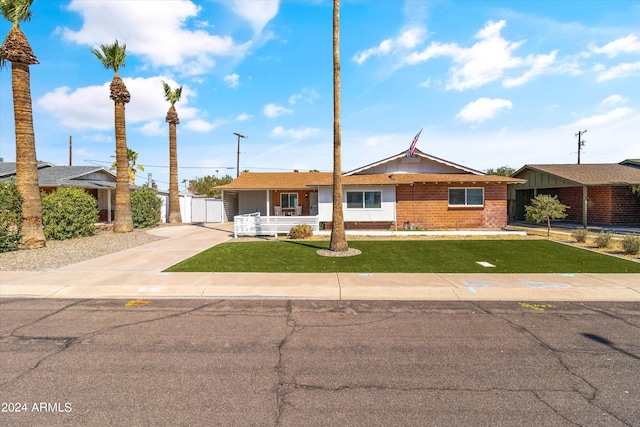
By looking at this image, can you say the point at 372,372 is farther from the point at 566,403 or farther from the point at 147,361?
the point at 147,361

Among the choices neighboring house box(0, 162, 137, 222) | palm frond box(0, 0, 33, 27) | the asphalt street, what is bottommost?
the asphalt street

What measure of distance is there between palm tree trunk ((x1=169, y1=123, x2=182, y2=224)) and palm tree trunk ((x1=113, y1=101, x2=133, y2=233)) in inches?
290

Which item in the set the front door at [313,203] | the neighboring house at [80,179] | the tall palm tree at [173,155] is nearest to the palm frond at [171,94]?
the tall palm tree at [173,155]

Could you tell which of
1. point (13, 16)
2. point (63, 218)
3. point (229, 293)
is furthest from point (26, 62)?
point (229, 293)

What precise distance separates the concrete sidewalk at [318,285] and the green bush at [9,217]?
4380 mm

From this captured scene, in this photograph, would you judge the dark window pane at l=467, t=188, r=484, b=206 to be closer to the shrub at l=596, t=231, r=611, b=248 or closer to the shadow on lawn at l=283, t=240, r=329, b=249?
the shrub at l=596, t=231, r=611, b=248

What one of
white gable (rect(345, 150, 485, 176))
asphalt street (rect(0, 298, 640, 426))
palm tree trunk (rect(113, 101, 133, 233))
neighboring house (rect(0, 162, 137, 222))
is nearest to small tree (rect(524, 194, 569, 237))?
white gable (rect(345, 150, 485, 176))

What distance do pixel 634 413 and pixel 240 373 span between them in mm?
4348

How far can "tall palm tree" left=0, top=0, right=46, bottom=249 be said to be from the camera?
13789 mm

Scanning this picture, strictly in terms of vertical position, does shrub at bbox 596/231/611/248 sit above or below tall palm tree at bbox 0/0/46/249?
below

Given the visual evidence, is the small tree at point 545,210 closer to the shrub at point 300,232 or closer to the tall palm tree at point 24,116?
the shrub at point 300,232

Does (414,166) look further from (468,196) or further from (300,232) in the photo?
(300,232)

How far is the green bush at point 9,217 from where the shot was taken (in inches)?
509

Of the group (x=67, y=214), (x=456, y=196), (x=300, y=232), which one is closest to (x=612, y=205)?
(x=456, y=196)
